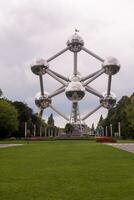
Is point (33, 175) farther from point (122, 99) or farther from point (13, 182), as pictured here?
point (122, 99)

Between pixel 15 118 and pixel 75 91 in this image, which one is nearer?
pixel 15 118

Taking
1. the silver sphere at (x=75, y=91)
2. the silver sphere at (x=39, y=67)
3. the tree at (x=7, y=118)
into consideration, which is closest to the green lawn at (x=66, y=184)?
the tree at (x=7, y=118)

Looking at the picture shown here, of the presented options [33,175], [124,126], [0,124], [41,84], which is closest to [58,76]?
[41,84]

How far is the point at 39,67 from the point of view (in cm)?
10681

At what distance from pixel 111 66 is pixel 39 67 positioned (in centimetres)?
1424

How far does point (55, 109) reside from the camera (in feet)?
376

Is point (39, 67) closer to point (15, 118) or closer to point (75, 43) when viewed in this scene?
point (75, 43)

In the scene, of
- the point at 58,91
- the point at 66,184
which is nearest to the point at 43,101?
the point at 58,91

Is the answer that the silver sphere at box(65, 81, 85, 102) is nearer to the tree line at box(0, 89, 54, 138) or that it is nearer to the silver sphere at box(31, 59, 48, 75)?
the silver sphere at box(31, 59, 48, 75)

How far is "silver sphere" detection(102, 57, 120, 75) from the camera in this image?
107000mm

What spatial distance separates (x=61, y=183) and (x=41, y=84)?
9539 cm

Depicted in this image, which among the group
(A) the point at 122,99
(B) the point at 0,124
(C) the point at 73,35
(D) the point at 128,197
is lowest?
(D) the point at 128,197

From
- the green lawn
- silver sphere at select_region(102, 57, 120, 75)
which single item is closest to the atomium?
silver sphere at select_region(102, 57, 120, 75)

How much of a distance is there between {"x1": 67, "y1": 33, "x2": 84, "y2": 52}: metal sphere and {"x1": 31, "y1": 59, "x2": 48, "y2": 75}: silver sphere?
20.9 ft
